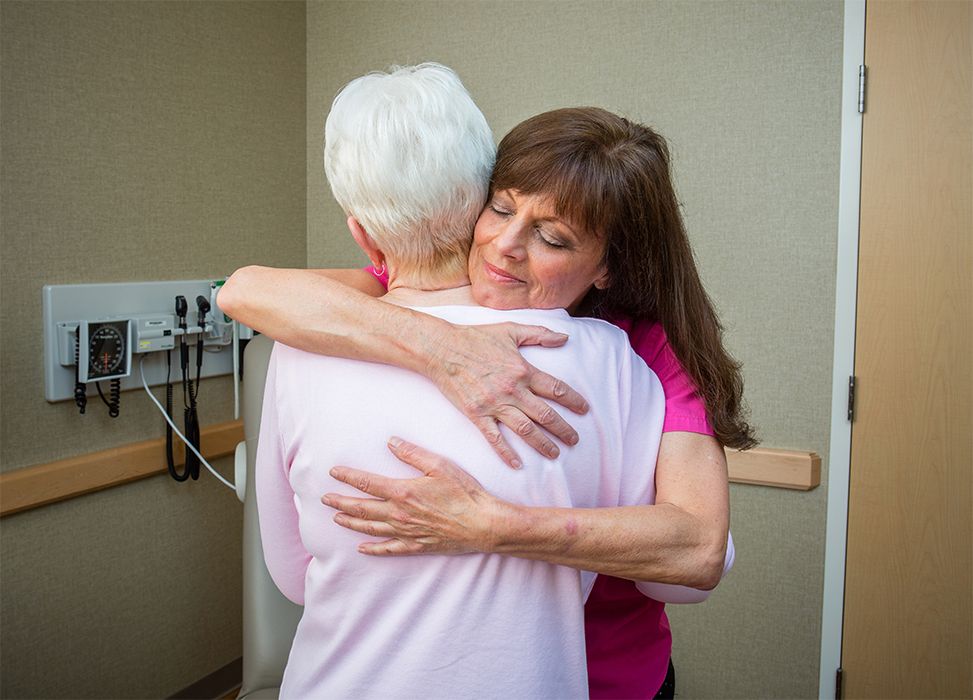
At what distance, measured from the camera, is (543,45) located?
91.7 inches

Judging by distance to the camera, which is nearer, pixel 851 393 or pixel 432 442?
pixel 432 442

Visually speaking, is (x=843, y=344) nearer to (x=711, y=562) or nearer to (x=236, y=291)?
(x=711, y=562)

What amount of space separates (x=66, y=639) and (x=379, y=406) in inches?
56.4

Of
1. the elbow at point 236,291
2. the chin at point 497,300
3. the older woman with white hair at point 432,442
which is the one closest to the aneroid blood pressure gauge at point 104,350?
the elbow at point 236,291

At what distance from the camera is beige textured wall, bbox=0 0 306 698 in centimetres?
169

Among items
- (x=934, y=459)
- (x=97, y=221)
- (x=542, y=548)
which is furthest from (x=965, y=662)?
(x=97, y=221)

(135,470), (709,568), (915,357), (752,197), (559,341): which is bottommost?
(135,470)

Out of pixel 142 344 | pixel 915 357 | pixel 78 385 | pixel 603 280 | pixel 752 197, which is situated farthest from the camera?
pixel 752 197

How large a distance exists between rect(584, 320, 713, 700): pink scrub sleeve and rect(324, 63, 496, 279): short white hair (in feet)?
1.03

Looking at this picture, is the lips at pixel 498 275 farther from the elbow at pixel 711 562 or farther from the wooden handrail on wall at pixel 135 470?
the wooden handrail on wall at pixel 135 470

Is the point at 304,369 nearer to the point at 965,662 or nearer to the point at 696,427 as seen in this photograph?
the point at 696,427

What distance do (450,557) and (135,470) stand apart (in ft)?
4.48

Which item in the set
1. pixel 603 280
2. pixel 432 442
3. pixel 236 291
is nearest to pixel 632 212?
pixel 603 280

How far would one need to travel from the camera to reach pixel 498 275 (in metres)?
0.92
